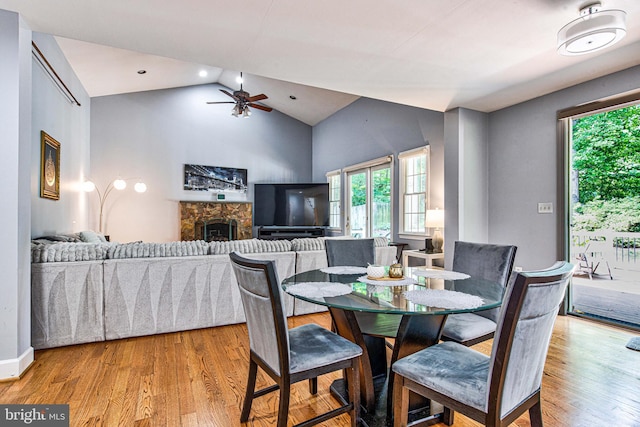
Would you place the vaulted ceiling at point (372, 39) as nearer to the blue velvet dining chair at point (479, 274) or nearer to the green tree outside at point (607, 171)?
the green tree outside at point (607, 171)

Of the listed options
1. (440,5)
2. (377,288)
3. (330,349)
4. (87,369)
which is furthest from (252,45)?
(87,369)

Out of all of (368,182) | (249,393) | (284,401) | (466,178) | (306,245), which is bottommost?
(249,393)

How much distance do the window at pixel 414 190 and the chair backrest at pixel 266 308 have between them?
4036mm

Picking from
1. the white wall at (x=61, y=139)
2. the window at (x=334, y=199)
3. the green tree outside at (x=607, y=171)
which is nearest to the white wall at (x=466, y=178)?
the green tree outside at (x=607, y=171)

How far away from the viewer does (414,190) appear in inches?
218

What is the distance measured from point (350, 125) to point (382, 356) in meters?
5.81

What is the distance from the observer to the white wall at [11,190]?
89.0 inches

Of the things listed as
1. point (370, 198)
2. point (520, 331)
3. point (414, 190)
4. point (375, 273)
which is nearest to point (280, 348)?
point (375, 273)

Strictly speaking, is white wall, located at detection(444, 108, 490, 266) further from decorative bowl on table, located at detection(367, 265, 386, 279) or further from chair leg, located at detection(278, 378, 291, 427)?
chair leg, located at detection(278, 378, 291, 427)

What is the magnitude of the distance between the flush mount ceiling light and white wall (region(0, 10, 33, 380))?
3.76 metres

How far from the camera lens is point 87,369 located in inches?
95.3

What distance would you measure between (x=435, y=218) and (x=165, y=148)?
5.85 metres

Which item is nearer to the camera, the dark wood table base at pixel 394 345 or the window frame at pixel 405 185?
the dark wood table base at pixel 394 345

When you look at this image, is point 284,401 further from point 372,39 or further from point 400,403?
point 372,39
